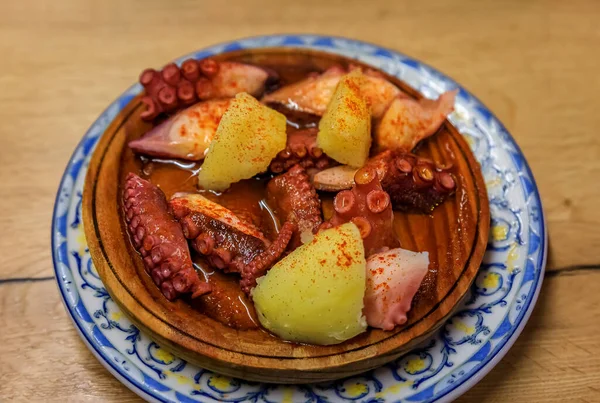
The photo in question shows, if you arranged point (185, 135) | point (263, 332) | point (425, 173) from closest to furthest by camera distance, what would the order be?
point (263, 332), point (425, 173), point (185, 135)

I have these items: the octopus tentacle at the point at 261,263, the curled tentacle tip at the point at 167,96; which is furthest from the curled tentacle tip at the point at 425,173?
A: the curled tentacle tip at the point at 167,96

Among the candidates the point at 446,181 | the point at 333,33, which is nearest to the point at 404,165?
the point at 446,181

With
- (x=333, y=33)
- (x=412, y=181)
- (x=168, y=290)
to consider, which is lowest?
(x=168, y=290)

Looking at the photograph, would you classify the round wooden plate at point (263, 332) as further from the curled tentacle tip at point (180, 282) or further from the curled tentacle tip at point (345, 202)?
the curled tentacle tip at point (345, 202)

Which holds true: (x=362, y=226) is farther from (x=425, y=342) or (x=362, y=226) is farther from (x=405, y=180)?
(x=425, y=342)

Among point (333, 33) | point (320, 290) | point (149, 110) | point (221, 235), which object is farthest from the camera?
point (333, 33)

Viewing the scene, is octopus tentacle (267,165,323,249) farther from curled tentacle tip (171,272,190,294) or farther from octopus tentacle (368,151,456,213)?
curled tentacle tip (171,272,190,294)

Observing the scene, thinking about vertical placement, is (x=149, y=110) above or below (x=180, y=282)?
above

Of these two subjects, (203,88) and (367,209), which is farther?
(203,88)
